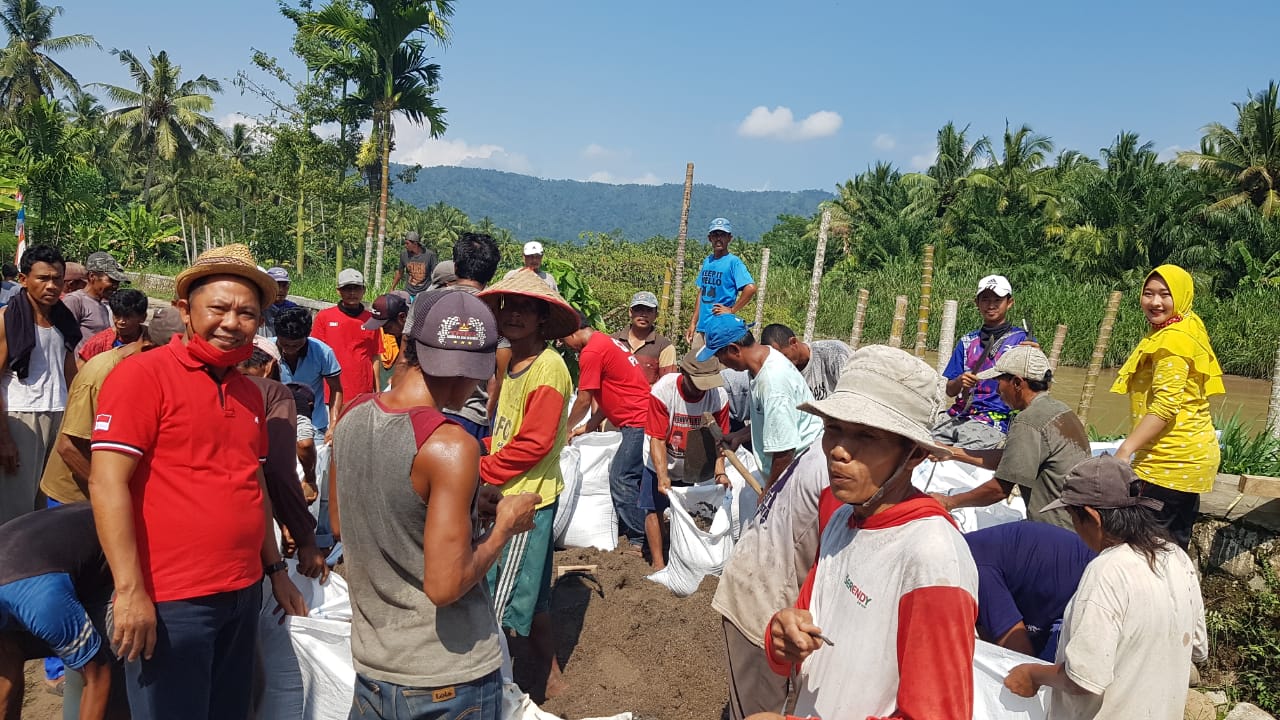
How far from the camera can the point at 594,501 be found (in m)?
5.05

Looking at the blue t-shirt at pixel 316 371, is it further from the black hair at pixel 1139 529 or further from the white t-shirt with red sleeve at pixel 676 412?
the black hair at pixel 1139 529

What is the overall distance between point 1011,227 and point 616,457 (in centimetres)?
2491

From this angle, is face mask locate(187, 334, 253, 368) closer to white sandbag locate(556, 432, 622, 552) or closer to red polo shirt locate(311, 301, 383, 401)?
white sandbag locate(556, 432, 622, 552)

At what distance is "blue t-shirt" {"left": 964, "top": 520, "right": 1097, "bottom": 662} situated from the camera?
8.64 feet

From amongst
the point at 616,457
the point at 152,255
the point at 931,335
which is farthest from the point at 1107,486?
the point at 152,255

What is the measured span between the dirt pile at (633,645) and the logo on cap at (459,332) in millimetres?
2090

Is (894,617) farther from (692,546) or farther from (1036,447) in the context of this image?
(692,546)

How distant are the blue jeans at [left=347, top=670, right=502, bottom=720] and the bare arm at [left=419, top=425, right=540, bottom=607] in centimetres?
25

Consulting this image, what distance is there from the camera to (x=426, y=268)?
283 inches

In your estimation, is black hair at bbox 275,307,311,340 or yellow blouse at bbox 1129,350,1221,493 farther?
black hair at bbox 275,307,311,340

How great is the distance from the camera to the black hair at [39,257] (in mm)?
4125

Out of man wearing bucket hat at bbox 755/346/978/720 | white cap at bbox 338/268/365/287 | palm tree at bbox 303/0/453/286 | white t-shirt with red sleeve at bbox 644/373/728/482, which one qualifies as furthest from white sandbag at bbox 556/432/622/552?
palm tree at bbox 303/0/453/286

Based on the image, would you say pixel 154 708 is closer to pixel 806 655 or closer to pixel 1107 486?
pixel 806 655

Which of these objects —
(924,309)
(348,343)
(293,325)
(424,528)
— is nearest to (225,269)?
(424,528)
